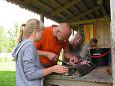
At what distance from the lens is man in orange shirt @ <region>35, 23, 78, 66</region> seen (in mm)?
3449

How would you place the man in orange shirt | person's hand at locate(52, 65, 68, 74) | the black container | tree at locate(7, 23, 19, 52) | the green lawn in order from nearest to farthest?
person's hand at locate(52, 65, 68, 74) < the man in orange shirt < the black container < the green lawn < tree at locate(7, 23, 19, 52)

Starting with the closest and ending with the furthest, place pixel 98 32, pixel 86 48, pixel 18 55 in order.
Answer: pixel 18 55, pixel 86 48, pixel 98 32

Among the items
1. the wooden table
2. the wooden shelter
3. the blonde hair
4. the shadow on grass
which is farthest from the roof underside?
A: the shadow on grass

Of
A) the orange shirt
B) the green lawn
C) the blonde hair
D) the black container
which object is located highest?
the blonde hair

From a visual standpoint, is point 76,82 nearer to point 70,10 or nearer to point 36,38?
point 36,38

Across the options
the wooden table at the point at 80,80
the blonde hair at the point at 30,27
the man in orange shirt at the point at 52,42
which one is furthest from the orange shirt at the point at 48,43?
the blonde hair at the point at 30,27

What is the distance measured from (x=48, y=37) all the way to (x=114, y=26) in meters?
1.46

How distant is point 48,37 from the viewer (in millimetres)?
3715

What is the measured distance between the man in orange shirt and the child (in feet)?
1.47

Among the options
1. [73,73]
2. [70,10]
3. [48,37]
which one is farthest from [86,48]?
[70,10]

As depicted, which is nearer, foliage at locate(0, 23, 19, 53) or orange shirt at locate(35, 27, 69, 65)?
orange shirt at locate(35, 27, 69, 65)

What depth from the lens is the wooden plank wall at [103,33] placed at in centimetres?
1084

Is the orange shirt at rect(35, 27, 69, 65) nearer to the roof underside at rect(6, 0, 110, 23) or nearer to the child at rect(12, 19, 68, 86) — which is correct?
the child at rect(12, 19, 68, 86)

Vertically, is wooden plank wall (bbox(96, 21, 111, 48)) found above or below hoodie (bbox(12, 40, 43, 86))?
above
